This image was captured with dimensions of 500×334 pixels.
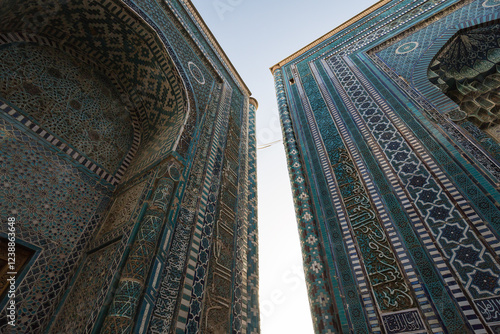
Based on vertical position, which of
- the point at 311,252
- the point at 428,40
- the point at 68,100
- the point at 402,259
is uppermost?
the point at 428,40

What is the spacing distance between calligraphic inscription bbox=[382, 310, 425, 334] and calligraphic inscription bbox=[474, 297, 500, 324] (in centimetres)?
35

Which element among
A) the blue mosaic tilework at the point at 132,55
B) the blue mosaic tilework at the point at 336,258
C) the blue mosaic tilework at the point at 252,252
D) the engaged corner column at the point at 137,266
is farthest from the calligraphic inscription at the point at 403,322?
the blue mosaic tilework at the point at 132,55

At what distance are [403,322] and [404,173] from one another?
1363mm

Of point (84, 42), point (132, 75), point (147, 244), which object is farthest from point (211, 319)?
point (84, 42)

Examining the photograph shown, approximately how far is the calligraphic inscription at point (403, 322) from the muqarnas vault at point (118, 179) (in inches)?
40.5

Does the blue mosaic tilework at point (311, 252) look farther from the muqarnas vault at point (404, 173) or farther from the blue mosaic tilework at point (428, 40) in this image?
the blue mosaic tilework at point (428, 40)

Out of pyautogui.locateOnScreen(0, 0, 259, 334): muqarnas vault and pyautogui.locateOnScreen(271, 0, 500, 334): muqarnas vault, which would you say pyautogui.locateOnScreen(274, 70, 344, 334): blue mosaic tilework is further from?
pyautogui.locateOnScreen(0, 0, 259, 334): muqarnas vault

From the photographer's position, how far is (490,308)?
1.66 meters

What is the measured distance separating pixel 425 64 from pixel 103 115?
4239 millimetres

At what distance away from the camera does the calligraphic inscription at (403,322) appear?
1.79 metres

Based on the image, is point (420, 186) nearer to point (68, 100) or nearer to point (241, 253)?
point (241, 253)

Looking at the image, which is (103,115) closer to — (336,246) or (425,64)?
(336,246)

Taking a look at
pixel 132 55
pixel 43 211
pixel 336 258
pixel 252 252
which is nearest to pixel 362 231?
pixel 336 258

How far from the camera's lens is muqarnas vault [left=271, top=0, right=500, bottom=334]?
1900mm
